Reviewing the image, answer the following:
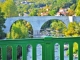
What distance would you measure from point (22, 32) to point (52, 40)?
10.1 meters

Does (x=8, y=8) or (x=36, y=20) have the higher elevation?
(x=8, y=8)

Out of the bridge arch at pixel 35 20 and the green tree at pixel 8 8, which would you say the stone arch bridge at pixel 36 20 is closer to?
the bridge arch at pixel 35 20

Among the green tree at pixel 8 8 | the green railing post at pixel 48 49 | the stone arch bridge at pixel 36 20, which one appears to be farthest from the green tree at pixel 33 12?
the green railing post at pixel 48 49

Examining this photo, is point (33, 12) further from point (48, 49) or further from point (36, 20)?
point (48, 49)

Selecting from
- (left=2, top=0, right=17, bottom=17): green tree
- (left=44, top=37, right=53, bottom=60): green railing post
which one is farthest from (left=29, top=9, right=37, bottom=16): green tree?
(left=44, top=37, right=53, bottom=60): green railing post

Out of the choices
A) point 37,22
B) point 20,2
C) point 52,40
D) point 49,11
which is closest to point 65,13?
point 49,11

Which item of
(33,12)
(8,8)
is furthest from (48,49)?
(33,12)

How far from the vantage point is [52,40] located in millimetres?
2447

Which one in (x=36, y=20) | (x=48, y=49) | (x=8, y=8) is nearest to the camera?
(x=48, y=49)

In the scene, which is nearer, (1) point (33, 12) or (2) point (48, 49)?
(2) point (48, 49)

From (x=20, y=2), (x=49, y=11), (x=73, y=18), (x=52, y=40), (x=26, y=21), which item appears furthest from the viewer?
(x=20, y=2)

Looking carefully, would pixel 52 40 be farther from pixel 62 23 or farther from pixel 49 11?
pixel 49 11

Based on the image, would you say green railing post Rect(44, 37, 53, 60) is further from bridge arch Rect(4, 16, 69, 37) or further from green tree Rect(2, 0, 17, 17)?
bridge arch Rect(4, 16, 69, 37)

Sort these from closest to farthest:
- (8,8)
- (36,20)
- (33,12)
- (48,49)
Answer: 1. (48,49)
2. (8,8)
3. (36,20)
4. (33,12)
